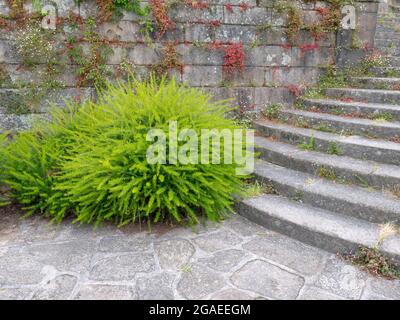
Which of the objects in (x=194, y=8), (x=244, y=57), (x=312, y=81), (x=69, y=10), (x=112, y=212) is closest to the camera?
(x=112, y=212)

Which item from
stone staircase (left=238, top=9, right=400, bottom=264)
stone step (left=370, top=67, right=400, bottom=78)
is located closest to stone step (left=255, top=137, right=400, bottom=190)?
stone staircase (left=238, top=9, right=400, bottom=264)

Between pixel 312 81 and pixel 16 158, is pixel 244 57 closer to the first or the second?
pixel 312 81

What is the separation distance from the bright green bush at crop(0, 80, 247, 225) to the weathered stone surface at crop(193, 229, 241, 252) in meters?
0.20

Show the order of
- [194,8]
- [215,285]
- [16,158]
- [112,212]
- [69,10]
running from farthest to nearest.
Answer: [194,8] → [69,10] → [16,158] → [112,212] → [215,285]

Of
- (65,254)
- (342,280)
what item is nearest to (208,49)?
(65,254)

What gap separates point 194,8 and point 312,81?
2.18 meters

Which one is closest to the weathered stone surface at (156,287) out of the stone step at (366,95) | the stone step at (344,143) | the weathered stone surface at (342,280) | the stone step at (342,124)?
the weathered stone surface at (342,280)

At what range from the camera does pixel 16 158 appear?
343 cm

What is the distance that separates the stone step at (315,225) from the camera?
2.71 m

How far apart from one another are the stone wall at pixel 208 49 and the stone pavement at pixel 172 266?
1.96 m

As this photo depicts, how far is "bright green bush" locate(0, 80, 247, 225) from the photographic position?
2994 mm

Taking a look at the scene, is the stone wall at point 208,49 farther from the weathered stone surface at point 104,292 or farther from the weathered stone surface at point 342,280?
the weathered stone surface at point 342,280
